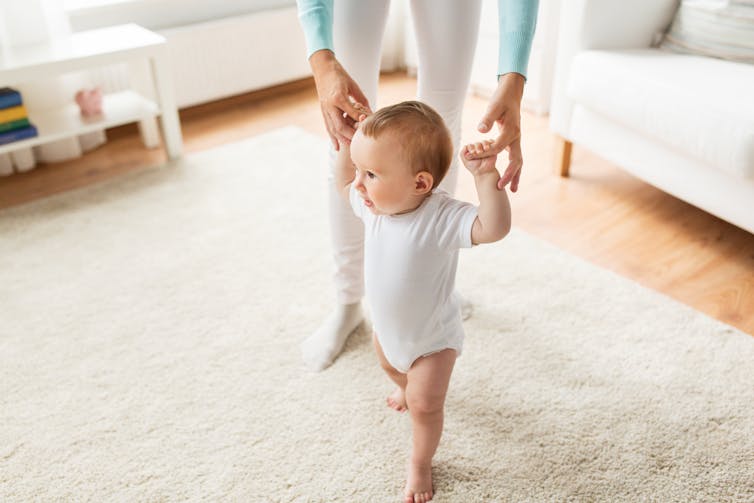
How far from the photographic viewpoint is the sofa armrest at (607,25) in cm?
190

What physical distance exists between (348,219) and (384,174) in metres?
0.41

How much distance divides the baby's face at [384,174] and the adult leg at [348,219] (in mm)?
335

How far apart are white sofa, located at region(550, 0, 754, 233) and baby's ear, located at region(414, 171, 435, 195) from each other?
0.97 metres

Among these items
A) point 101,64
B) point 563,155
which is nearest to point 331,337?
point 563,155

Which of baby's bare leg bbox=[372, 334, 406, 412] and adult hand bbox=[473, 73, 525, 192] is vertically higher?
adult hand bbox=[473, 73, 525, 192]

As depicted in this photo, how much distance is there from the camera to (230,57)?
9.15 ft

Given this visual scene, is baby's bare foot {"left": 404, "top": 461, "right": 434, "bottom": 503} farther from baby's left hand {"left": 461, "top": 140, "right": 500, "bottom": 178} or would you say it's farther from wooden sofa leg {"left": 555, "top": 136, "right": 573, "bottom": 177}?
wooden sofa leg {"left": 555, "top": 136, "right": 573, "bottom": 177}

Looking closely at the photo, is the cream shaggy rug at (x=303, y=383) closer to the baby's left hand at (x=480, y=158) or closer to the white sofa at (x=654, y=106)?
the white sofa at (x=654, y=106)

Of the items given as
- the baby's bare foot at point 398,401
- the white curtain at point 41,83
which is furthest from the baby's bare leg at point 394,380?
the white curtain at point 41,83

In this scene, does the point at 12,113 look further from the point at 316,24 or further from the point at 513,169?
the point at 513,169

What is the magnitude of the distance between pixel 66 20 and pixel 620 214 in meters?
1.98

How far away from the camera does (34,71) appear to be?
77.0 inches

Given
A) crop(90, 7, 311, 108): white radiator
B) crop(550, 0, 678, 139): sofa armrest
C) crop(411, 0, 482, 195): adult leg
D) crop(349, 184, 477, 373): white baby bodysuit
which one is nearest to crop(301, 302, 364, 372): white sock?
crop(349, 184, 477, 373): white baby bodysuit

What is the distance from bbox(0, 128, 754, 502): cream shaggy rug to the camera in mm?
1127
